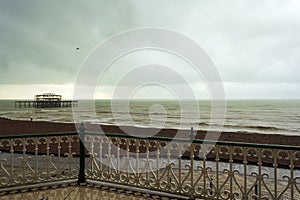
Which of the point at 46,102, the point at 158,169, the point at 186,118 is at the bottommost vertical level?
the point at 186,118

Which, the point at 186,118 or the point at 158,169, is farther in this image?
the point at 186,118

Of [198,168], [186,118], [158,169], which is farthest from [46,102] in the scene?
[198,168]

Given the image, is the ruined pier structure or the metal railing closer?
the metal railing

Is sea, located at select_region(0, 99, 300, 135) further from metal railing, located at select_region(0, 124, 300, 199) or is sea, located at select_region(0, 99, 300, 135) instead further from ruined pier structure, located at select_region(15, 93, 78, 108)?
ruined pier structure, located at select_region(15, 93, 78, 108)

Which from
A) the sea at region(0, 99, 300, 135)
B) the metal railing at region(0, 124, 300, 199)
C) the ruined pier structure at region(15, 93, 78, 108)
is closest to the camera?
the metal railing at region(0, 124, 300, 199)

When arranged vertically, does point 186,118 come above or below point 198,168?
below

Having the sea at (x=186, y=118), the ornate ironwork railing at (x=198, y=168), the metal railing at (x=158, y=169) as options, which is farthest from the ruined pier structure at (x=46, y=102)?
the ornate ironwork railing at (x=198, y=168)

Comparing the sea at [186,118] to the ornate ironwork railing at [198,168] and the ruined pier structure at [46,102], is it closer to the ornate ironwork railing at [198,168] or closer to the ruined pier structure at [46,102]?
the ornate ironwork railing at [198,168]

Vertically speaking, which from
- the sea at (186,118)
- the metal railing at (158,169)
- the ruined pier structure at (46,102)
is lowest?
the sea at (186,118)

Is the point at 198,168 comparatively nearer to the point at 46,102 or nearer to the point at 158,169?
the point at 158,169

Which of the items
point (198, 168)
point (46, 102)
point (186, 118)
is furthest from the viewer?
point (46, 102)

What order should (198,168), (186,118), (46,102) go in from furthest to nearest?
1. (46,102)
2. (186,118)
3. (198,168)

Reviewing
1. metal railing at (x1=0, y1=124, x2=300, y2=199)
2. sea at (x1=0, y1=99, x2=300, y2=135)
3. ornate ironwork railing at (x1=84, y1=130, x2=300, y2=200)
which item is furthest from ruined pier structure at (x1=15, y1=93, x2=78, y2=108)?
ornate ironwork railing at (x1=84, y1=130, x2=300, y2=200)

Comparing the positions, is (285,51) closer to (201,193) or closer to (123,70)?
(123,70)
